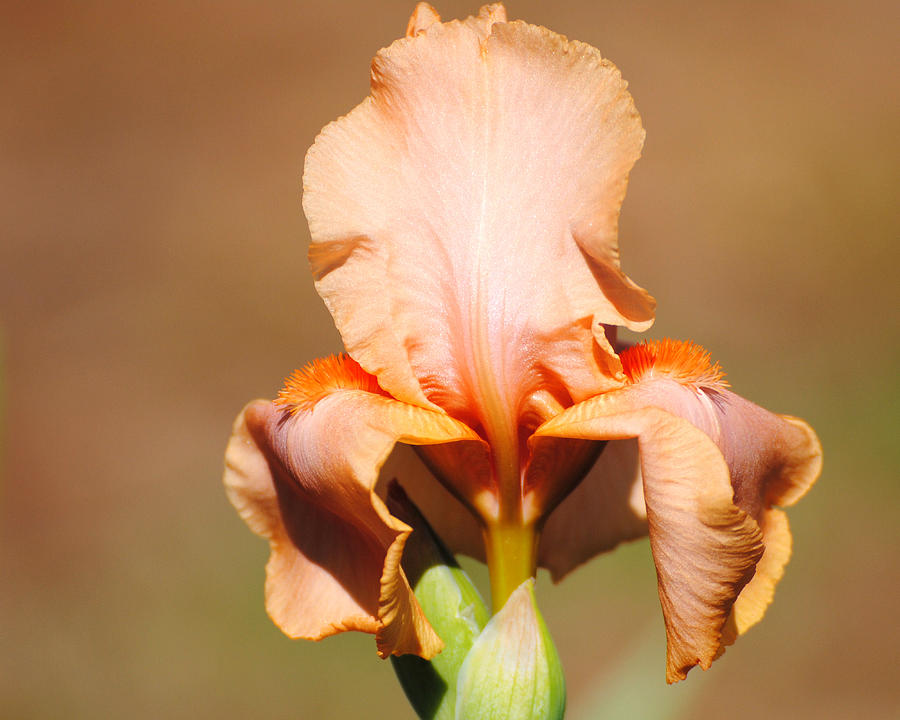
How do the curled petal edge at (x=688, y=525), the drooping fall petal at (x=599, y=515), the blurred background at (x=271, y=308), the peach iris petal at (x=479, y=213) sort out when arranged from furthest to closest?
the blurred background at (x=271, y=308) < the drooping fall petal at (x=599, y=515) < the peach iris petal at (x=479, y=213) < the curled petal edge at (x=688, y=525)

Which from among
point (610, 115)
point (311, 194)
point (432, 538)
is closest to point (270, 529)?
point (432, 538)

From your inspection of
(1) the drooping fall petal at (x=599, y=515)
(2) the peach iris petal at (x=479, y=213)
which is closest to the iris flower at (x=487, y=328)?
(2) the peach iris petal at (x=479, y=213)

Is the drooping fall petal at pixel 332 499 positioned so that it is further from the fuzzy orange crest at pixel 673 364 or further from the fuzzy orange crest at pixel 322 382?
the fuzzy orange crest at pixel 673 364

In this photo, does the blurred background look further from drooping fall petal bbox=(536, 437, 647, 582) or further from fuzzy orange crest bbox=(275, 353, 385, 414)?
fuzzy orange crest bbox=(275, 353, 385, 414)

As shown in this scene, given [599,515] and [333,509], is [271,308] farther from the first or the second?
[333,509]

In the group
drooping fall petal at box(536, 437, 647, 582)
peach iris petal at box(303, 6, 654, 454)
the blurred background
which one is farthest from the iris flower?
the blurred background

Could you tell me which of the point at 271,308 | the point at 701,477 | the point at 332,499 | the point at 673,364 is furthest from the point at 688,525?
the point at 271,308
